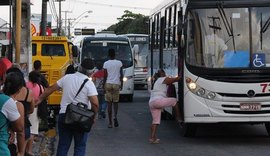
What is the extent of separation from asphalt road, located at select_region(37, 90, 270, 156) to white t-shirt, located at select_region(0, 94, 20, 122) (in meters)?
5.30

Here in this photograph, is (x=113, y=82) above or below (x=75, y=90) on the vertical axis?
below

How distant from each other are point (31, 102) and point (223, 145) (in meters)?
5.12

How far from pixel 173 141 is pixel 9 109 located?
7.13 meters

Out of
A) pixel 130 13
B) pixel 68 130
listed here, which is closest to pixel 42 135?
pixel 68 130

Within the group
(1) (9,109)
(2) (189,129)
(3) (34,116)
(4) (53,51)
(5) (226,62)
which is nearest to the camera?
(1) (9,109)

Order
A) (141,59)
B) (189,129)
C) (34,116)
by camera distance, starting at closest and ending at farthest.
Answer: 1. (34,116)
2. (189,129)
3. (141,59)

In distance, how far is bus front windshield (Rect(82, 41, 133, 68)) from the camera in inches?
891

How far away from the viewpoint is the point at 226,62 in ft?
37.2

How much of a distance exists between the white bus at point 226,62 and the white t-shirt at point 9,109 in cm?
643

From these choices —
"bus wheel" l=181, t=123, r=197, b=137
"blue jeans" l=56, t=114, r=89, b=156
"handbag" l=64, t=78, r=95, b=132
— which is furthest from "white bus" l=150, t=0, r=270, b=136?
"handbag" l=64, t=78, r=95, b=132

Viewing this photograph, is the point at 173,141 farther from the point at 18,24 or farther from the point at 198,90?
the point at 18,24

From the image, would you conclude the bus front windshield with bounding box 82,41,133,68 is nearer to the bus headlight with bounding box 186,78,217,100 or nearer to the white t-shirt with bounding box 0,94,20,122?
the bus headlight with bounding box 186,78,217,100

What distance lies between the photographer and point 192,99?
11.4 meters

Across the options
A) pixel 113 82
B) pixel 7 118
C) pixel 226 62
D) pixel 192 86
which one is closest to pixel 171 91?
pixel 192 86
